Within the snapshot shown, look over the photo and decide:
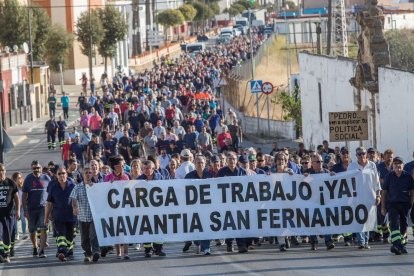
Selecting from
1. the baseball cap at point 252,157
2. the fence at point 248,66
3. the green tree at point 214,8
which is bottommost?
the baseball cap at point 252,157

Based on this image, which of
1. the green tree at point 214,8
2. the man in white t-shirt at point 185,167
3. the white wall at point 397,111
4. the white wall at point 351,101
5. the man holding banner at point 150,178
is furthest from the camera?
the green tree at point 214,8

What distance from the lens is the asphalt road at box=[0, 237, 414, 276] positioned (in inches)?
Answer: 687

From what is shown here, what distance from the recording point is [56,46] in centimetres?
7938

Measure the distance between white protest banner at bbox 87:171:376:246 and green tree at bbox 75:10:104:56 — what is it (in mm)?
67001

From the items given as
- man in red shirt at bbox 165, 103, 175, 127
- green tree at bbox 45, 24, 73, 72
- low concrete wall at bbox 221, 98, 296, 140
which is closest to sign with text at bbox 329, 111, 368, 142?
man in red shirt at bbox 165, 103, 175, 127

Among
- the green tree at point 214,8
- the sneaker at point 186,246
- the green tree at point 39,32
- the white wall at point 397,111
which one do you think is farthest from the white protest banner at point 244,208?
the green tree at point 214,8

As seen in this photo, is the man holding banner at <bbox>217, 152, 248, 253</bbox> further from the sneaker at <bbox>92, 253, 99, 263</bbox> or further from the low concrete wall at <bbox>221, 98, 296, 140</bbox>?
the low concrete wall at <bbox>221, 98, 296, 140</bbox>

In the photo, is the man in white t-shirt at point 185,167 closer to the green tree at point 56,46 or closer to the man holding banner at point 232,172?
the man holding banner at point 232,172

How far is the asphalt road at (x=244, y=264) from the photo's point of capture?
17.4 metres

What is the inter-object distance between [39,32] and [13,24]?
2.66 m

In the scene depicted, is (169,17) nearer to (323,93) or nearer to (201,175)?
(323,93)

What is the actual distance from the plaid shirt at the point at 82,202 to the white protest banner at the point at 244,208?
40cm

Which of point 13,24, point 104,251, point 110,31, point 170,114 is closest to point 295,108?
point 170,114

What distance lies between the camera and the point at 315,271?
17.2m
